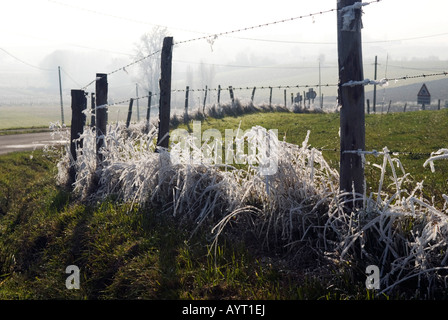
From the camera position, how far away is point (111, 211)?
5781 mm

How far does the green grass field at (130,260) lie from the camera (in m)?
3.54

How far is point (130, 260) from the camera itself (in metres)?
4.46

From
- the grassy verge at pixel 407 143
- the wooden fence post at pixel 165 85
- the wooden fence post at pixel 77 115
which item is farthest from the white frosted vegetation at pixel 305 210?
the wooden fence post at pixel 77 115

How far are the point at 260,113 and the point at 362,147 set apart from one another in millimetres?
22532

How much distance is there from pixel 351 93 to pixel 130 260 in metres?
2.66

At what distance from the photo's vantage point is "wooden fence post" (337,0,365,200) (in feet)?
13.7

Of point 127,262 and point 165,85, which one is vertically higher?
point 165,85

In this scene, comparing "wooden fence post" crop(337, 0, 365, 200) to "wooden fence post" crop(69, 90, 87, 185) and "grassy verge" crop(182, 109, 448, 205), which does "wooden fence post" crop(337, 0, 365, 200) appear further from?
"wooden fence post" crop(69, 90, 87, 185)

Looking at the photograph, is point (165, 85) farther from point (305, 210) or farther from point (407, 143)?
point (407, 143)

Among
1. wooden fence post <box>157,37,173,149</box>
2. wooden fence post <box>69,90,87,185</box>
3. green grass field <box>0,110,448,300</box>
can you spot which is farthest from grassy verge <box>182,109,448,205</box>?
wooden fence post <box>69,90,87,185</box>

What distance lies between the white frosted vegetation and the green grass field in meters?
0.25

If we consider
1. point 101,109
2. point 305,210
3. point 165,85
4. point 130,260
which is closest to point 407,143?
point 165,85
